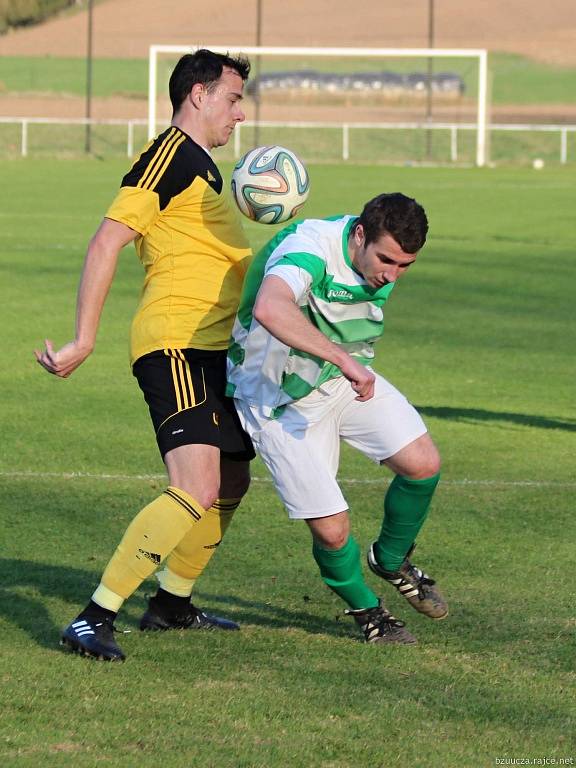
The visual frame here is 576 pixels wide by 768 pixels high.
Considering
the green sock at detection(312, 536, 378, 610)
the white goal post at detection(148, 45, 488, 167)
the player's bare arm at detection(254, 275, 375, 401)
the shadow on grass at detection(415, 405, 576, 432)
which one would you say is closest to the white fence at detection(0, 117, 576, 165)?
the white goal post at detection(148, 45, 488, 167)

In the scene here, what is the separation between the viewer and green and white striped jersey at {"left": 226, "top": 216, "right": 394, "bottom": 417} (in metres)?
5.21

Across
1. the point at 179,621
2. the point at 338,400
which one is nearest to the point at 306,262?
the point at 338,400

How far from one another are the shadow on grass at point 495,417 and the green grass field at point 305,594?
0.08ft

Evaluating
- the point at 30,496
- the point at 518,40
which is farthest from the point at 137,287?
the point at 518,40

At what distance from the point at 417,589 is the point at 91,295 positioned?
1646 mm

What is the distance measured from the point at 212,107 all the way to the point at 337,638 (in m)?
1.99

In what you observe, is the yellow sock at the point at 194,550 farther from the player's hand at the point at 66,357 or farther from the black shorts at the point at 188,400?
the player's hand at the point at 66,357

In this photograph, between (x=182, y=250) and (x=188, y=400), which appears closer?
(x=188, y=400)

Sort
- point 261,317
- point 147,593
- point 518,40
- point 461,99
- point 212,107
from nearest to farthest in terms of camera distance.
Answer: point 261,317, point 212,107, point 147,593, point 461,99, point 518,40

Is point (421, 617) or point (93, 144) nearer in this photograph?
point (421, 617)

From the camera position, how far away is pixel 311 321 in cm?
534

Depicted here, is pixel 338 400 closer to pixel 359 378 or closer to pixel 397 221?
pixel 359 378

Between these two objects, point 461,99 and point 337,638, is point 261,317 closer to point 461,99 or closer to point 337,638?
point 337,638

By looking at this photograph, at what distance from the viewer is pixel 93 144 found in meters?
47.3
